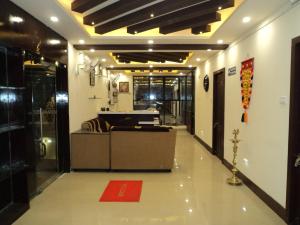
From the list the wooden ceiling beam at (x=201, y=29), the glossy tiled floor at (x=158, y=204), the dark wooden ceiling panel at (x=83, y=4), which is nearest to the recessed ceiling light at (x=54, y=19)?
the dark wooden ceiling panel at (x=83, y=4)

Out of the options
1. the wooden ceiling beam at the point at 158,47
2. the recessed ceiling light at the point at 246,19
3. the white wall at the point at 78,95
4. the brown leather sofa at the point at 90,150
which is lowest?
the brown leather sofa at the point at 90,150

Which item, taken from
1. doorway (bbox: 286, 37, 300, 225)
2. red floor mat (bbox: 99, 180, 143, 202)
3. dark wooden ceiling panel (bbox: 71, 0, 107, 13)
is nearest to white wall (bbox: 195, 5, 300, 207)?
doorway (bbox: 286, 37, 300, 225)

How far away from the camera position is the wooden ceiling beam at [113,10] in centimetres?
341

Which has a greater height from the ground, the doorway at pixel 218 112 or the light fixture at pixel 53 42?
the light fixture at pixel 53 42

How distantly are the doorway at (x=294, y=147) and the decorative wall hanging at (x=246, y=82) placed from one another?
1283 millimetres

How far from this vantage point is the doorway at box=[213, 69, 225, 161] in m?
6.04

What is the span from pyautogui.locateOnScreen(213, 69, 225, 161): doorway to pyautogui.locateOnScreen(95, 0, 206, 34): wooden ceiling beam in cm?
278

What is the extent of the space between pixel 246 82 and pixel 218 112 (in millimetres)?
2104

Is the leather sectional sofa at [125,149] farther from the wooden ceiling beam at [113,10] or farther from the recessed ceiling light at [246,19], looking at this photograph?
the recessed ceiling light at [246,19]

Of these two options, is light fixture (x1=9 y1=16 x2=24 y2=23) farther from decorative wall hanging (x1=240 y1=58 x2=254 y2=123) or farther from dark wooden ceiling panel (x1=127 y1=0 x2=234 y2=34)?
decorative wall hanging (x1=240 y1=58 x2=254 y2=123)

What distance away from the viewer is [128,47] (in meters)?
5.46

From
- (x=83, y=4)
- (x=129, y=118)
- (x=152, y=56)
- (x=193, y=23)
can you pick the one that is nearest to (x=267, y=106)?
(x=193, y=23)

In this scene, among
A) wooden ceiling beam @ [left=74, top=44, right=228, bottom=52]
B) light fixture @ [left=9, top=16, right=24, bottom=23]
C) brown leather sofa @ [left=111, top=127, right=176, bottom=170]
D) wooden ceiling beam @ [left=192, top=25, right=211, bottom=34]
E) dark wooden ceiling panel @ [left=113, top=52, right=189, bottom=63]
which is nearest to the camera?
light fixture @ [left=9, top=16, right=24, bottom=23]

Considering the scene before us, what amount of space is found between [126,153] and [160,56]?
11.4 feet
